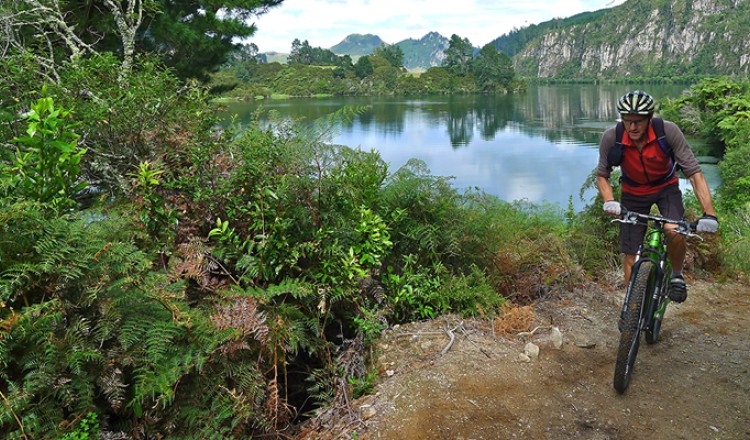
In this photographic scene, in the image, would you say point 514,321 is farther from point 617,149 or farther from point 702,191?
point 702,191

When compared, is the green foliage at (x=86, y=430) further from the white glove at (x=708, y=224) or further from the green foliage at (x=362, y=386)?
the white glove at (x=708, y=224)

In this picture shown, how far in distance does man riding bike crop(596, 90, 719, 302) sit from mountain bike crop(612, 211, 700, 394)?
12cm

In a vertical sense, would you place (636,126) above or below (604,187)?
above

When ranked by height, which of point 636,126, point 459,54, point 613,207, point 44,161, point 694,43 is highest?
point 694,43

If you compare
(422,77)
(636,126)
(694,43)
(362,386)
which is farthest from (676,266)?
(694,43)

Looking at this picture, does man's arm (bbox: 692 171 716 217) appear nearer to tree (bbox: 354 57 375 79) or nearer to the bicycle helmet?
the bicycle helmet

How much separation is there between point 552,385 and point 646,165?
192 centimetres

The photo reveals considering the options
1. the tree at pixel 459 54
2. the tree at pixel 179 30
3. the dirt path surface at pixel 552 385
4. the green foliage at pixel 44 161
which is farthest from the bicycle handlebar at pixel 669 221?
the tree at pixel 459 54

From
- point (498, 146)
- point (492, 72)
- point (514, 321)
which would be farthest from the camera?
point (492, 72)

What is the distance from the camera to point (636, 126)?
371 cm

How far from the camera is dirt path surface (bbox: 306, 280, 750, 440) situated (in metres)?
3.06

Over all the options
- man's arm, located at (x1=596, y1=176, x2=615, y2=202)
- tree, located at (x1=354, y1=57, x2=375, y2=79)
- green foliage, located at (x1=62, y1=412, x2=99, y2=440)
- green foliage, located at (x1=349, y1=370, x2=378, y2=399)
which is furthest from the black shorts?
tree, located at (x1=354, y1=57, x2=375, y2=79)

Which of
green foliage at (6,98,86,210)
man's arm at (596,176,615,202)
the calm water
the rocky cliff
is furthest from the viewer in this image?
the rocky cliff

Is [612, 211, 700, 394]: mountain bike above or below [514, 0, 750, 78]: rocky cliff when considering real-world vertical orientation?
below
